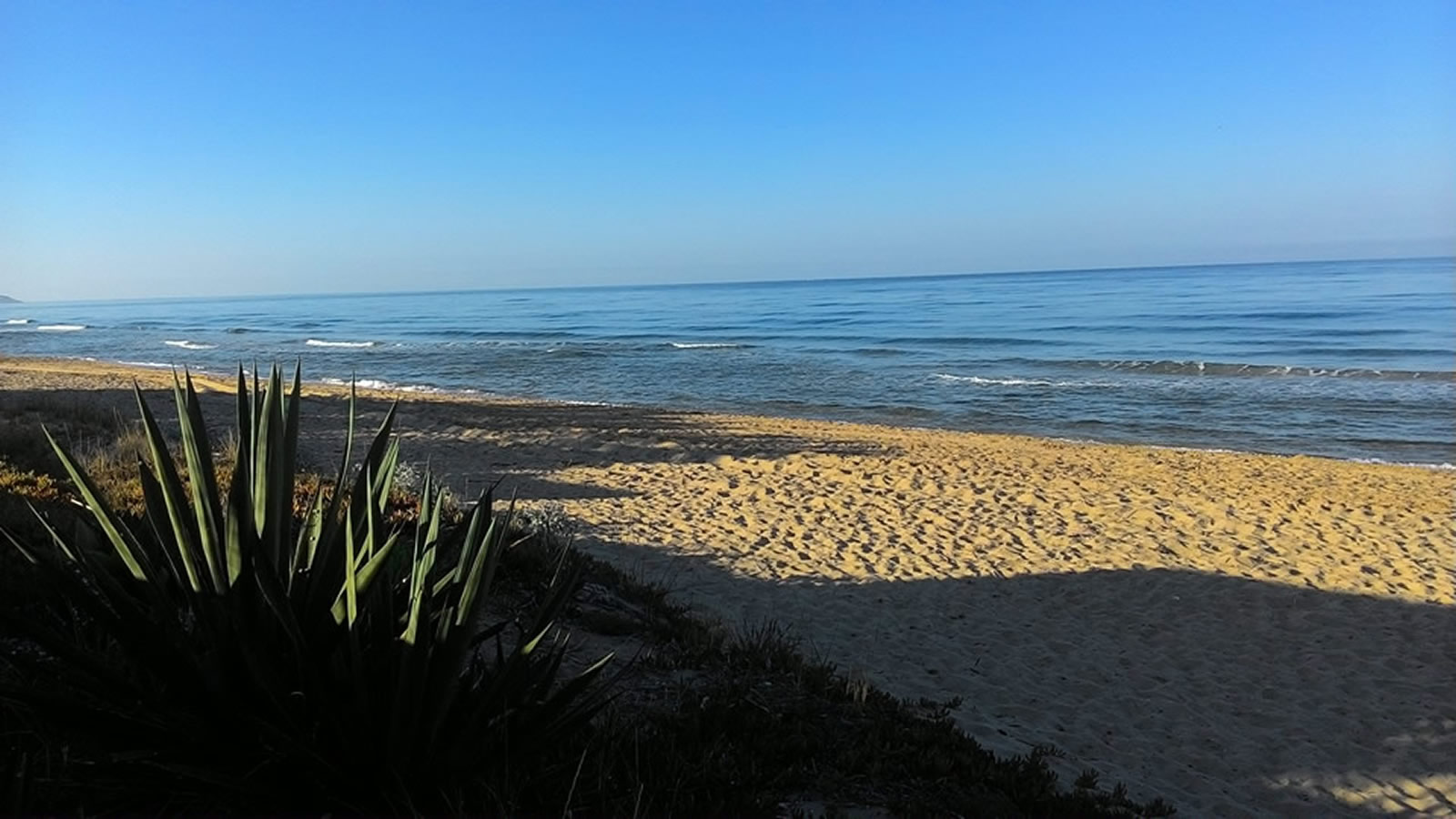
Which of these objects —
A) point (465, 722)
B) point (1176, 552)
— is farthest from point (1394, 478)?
point (465, 722)

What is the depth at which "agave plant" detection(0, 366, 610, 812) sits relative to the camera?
222 centimetres

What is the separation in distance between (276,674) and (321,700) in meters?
0.14

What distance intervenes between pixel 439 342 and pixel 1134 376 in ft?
104

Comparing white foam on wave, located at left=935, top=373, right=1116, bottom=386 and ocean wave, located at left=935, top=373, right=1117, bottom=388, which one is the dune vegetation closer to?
ocean wave, located at left=935, top=373, right=1117, bottom=388

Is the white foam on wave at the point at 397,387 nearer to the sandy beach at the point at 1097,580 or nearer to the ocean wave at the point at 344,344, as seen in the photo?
the sandy beach at the point at 1097,580

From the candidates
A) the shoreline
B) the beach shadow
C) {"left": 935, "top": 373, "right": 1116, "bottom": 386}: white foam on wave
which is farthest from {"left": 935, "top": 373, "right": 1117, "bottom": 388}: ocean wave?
the beach shadow

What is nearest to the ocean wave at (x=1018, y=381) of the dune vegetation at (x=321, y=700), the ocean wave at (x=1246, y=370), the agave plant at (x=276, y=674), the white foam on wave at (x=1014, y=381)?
the white foam on wave at (x=1014, y=381)

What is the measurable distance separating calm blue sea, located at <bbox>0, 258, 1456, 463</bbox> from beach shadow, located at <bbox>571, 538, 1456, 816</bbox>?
10610 millimetres

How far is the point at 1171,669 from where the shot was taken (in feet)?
19.2

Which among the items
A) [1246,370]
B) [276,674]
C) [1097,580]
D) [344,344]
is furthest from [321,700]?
[344,344]

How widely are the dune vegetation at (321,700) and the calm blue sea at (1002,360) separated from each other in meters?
15.9

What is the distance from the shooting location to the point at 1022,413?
20.3 metres

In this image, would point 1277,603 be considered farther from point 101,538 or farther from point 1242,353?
point 1242,353

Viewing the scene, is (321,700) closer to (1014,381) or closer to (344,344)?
(1014,381)
